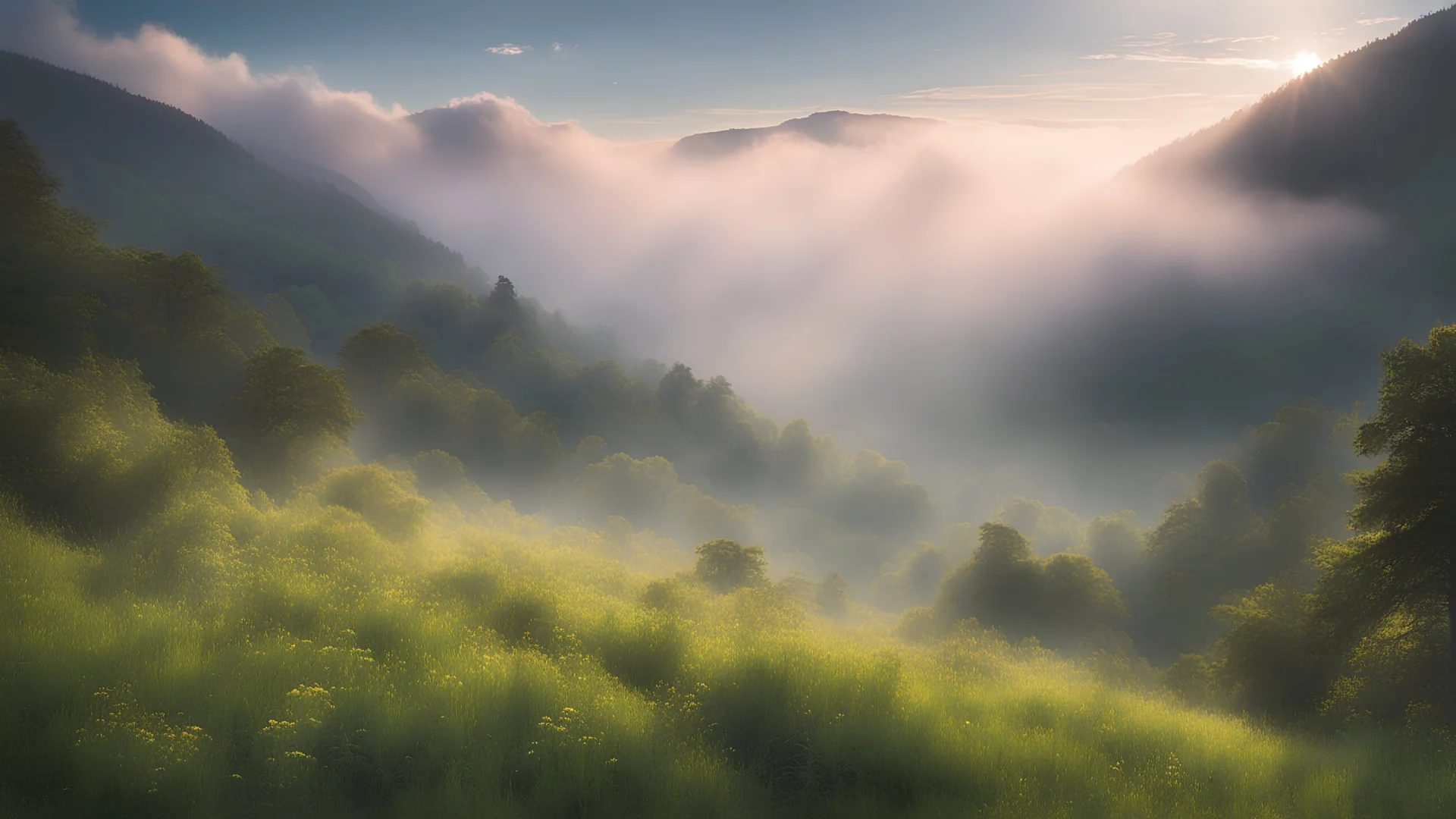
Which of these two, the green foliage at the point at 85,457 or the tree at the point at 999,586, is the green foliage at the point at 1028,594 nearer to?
the tree at the point at 999,586

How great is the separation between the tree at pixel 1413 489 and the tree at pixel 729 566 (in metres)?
31.0

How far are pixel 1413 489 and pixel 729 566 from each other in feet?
114

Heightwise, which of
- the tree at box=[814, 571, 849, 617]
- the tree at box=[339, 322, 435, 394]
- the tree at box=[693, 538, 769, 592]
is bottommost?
the tree at box=[814, 571, 849, 617]

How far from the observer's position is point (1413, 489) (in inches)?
824

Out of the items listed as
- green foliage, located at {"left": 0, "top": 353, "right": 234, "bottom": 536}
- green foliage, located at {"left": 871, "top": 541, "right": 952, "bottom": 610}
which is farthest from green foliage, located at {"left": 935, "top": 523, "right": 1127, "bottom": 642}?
green foliage, located at {"left": 0, "top": 353, "right": 234, "bottom": 536}

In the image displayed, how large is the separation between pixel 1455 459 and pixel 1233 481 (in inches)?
2122

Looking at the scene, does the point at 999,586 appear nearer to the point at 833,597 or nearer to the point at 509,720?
the point at 833,597

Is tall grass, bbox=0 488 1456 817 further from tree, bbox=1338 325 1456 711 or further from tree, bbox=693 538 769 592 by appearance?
tree, bbox=693 538 769 592

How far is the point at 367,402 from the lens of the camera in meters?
77.9

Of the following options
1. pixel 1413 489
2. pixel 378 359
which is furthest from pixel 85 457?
pixel 378 359

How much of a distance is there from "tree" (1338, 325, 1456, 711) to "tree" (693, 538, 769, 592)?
31.0 meters

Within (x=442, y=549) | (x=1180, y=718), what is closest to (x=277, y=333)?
(x=442, y=549)

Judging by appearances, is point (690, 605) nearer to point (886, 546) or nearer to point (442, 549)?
point (442, 549)

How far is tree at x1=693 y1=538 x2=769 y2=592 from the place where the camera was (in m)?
46.8
